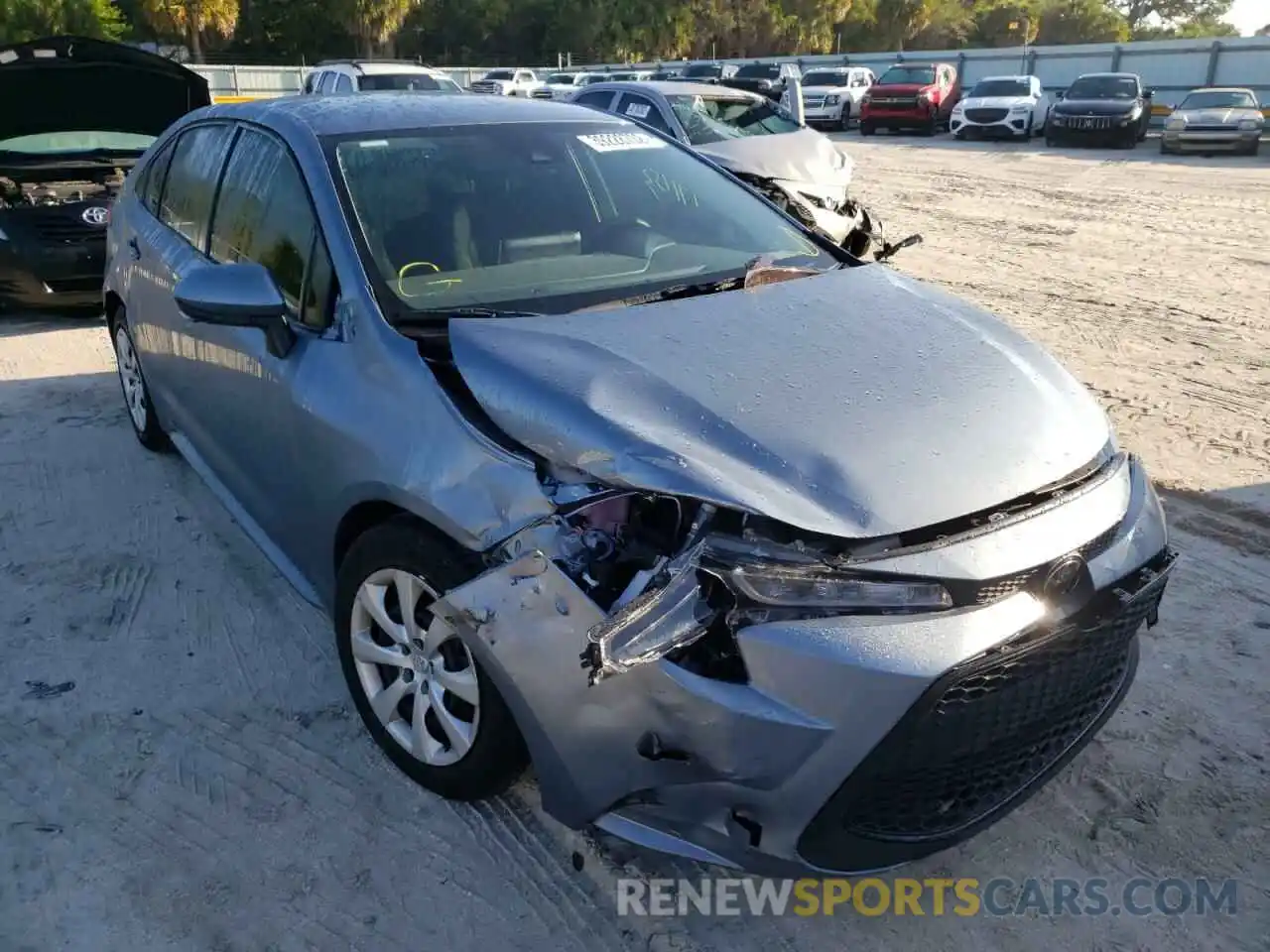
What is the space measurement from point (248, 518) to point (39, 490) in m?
1.64

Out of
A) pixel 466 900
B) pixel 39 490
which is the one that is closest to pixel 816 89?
pixel 39 490

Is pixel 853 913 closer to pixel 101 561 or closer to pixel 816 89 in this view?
pixel 101 561

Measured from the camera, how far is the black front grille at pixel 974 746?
1.95 meters

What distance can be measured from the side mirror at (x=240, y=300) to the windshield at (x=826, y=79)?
2756 centimetres

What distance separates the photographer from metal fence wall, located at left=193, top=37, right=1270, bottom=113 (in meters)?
26.7

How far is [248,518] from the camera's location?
352 centimetres

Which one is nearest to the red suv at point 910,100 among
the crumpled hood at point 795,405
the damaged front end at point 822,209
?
the damaged front end at point 822,209

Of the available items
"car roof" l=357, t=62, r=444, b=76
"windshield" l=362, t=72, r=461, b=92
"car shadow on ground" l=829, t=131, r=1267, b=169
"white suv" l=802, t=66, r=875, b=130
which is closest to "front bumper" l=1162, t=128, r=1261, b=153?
"car shadow on ground" l=829, t=131, r=1267, b=169

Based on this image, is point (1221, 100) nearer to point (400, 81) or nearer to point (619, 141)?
point (400, 81)

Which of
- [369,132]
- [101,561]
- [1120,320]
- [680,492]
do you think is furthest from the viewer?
[1120,320]

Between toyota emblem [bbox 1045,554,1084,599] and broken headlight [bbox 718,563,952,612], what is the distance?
25 centimetres

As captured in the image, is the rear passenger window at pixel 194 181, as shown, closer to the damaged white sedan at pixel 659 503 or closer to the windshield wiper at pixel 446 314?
the damaged white sedan at pixel 659 503

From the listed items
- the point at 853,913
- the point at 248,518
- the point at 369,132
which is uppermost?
the point at 369,132

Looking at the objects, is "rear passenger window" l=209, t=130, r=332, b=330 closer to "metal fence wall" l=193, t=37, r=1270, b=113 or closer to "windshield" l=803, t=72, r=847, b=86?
"metal fence wall" l=193, t=37, r=1270, b=113
